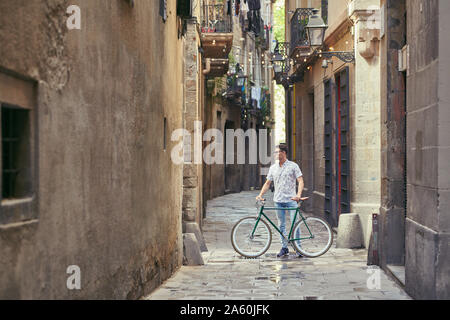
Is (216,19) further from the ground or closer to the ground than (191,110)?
further from the ground

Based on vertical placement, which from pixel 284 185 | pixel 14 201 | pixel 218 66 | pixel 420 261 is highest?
pixel 218 66

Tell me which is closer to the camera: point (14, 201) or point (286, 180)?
point (14, 201)

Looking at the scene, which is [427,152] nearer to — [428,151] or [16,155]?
[428,151]

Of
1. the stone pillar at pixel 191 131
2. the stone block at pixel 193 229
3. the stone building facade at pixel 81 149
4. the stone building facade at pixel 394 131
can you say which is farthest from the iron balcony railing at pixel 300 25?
the stone building facade at pixel 81 149

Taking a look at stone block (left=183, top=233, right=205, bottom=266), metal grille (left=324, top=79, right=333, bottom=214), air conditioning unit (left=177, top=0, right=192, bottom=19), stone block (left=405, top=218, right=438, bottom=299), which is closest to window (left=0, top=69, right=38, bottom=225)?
stone block (left=405, top=218, right=438, bottom=299)

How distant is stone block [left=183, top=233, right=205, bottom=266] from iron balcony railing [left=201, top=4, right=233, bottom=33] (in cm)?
802

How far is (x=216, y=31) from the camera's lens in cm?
1870

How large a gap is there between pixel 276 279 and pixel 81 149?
15.3 feet

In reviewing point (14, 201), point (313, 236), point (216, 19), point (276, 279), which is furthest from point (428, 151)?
point (216, 19)

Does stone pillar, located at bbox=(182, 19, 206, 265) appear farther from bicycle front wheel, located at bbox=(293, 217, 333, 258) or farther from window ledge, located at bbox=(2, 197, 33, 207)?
window ledge, located at bbox=(2, 197, 33, 207)

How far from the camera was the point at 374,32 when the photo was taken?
13281 mm

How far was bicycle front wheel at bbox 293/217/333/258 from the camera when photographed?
1167cm

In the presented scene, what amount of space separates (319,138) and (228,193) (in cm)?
1473
